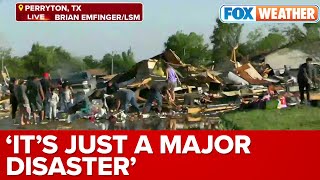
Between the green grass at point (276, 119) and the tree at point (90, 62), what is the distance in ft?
3.04

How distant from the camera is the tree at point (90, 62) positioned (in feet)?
12.7

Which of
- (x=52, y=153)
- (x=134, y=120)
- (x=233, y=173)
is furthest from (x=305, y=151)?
(x=52, y=153)

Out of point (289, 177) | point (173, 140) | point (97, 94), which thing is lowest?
point (289, 177)

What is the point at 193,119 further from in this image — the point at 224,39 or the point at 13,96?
the point at 13,96

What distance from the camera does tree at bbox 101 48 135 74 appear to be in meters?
→ 3.89

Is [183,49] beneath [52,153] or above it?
above

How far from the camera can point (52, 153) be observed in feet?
13.0

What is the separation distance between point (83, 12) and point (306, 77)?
1.54m

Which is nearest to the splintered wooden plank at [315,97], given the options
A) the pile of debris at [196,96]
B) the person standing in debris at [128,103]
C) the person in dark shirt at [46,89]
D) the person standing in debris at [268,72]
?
the pile of debris at [196,96]

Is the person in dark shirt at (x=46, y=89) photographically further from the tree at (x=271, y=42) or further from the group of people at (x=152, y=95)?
the tree at (x=271, y=42)

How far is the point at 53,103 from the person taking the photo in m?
3.99

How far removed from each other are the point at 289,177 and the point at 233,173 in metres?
0.38

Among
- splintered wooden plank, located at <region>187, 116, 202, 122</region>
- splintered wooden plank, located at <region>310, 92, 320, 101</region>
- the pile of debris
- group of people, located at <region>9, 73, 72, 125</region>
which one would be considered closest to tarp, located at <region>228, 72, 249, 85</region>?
the pile of debris

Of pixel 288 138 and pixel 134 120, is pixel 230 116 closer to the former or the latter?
pixel 288 138
